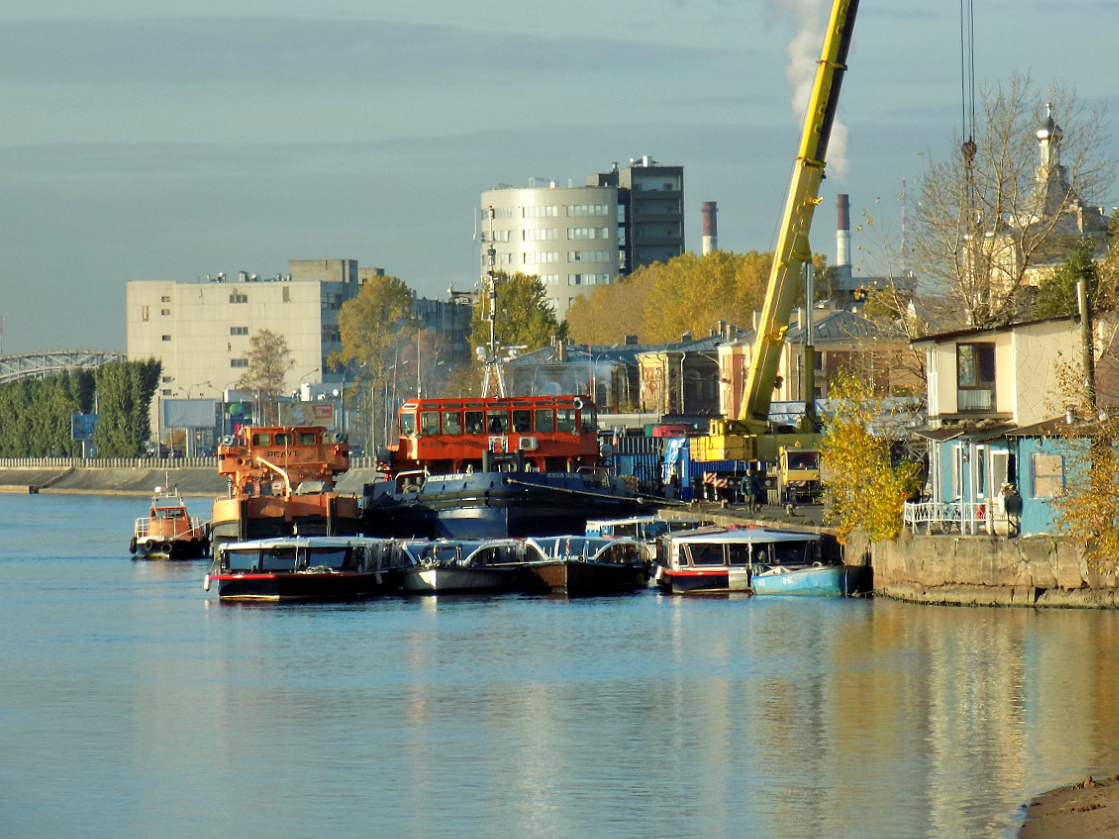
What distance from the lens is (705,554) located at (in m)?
61.4

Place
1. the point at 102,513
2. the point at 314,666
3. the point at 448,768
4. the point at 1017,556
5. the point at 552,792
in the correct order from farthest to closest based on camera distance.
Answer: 1. the point at 102,513
2. the point at 1017,556
3. the point at 314,666
4. the point at 448,768
5. the point at 552,792

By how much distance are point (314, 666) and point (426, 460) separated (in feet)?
122

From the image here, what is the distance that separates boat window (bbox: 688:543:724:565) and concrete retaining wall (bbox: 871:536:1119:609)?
8.55 metres

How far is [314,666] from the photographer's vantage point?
44938 mm

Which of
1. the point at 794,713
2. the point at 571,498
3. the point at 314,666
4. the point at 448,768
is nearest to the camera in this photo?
the point at 448,768

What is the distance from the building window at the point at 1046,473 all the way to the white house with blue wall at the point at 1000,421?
0.08 feet

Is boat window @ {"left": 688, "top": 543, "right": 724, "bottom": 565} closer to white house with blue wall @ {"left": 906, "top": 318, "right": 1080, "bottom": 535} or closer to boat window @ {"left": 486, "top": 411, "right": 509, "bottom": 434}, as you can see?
white house with blue wall @ {"left": 906, "top": 318, "right": 1080, "bottom": 535}

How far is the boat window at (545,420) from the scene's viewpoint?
82.6 metres

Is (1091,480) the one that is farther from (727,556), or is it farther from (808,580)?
(727,556)

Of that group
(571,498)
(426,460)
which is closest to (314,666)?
(571,498)

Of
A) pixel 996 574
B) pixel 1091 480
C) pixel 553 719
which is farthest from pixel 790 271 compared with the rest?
pixel 553 719

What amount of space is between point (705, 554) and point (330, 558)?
468 inches

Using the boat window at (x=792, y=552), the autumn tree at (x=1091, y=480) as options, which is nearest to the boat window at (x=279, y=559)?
the boat window at (x=792, y=552)

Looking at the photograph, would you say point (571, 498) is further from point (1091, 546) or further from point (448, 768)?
point (448, 768)
